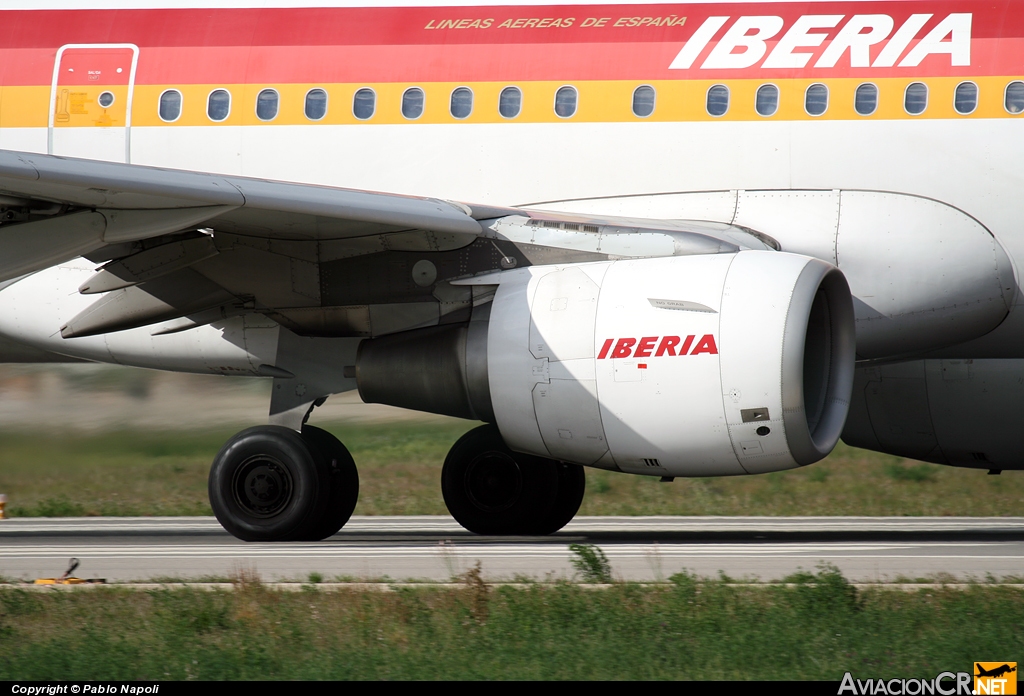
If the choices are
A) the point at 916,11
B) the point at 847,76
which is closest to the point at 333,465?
the point at 847,76

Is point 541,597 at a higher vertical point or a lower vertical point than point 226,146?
lower

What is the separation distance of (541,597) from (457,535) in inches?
184

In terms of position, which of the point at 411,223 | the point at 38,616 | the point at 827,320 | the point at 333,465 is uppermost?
the point at 411,223

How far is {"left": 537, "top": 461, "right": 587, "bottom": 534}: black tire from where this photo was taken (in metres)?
9.91

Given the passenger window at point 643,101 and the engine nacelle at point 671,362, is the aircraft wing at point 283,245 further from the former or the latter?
the passenger window at point 643,101

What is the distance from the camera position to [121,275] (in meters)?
8.60

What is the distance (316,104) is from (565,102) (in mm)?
1922

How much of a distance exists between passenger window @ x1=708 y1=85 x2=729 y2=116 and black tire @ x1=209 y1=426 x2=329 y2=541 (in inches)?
151

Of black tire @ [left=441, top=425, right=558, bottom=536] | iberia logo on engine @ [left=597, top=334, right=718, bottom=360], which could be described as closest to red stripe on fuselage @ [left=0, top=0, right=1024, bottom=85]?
iberia logo on engine @ [left=597, top=334, right=718, bottom=360]

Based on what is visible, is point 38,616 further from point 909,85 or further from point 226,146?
point 909,85

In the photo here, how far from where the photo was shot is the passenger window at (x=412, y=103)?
9.39 metres

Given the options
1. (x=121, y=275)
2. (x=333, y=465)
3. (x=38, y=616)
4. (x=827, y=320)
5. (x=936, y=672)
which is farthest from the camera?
(x=333, y=465)

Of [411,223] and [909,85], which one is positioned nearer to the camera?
[411,223]

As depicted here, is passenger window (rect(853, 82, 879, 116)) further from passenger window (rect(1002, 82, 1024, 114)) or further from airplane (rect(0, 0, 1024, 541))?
passenger window (rect(1002, 82, 1024, 114))
